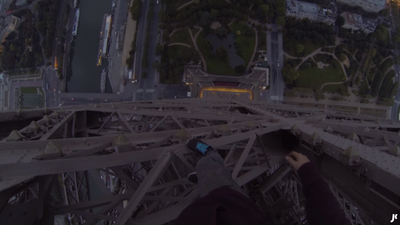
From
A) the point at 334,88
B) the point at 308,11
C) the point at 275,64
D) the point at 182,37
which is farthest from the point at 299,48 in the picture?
the point at 182,37

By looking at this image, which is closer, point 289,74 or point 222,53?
point 222,53

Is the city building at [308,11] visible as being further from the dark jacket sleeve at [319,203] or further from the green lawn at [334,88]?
the dark jacket sleeve at [319,203]

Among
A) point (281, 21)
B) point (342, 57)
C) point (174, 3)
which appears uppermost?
point (174, 3)

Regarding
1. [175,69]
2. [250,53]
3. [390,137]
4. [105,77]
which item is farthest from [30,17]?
[390,137]

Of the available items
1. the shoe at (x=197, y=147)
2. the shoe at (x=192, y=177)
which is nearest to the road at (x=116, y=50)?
the shoe at (x=197, y=147)

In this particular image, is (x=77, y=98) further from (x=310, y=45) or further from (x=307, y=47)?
(x=310, y=45)

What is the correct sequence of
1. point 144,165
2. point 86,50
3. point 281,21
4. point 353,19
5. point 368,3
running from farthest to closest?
point 86,50 < point 368,3 < point 353,19 < point 281,21 < point 144,165
